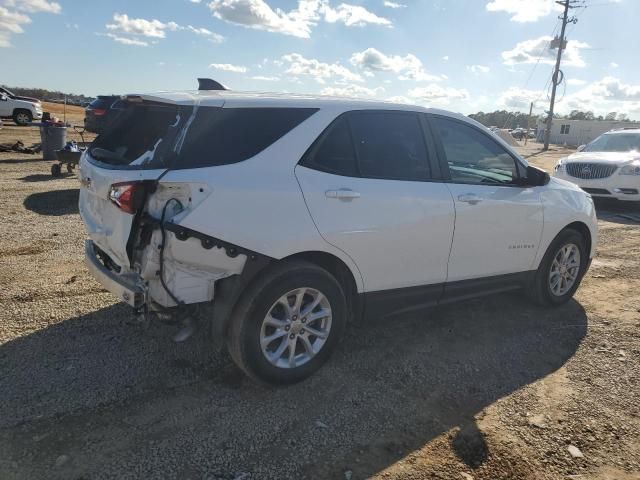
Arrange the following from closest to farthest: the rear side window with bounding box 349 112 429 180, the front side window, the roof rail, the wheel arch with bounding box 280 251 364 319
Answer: the wheel arch with bounding box 280 251 364 319 < the rear side window with bounding box 349 112 429 180 < the roof rail < the front side window

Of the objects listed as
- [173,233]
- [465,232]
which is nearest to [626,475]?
[465,232]

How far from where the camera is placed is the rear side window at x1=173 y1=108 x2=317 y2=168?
3.08 m

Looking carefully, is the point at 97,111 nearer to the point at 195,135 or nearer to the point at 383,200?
the point at 195,135

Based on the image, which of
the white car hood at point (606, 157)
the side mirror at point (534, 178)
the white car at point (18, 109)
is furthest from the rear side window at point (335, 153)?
the white car at point (18, 109)

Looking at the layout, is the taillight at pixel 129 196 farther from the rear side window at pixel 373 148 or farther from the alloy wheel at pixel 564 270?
the alloy wheel at pixel 564 270

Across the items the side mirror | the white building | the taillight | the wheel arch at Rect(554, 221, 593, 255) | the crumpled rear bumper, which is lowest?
the crumpled rear bumper

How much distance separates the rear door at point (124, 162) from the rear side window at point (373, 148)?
2.53ft

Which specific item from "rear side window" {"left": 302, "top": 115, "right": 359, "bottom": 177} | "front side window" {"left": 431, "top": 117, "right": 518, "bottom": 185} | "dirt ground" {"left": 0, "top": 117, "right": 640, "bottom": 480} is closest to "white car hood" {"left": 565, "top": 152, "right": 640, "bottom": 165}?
"dirt ground" {"left": 0, "top": 117, "right": 640, "bottom": 480}

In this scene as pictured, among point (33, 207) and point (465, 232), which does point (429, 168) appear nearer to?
point (465, 232)

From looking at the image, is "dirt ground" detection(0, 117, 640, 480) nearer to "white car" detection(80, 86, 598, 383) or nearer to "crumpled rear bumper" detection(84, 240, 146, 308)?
"white car" detection(80, 86, 598, 383)

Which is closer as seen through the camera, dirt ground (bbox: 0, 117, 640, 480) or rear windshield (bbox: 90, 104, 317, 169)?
dirt ground (bbox: 0, 117, 640, 480)

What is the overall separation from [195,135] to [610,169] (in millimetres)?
10510

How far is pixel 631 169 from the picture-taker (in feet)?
35.5

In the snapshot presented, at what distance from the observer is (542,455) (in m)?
2.96
